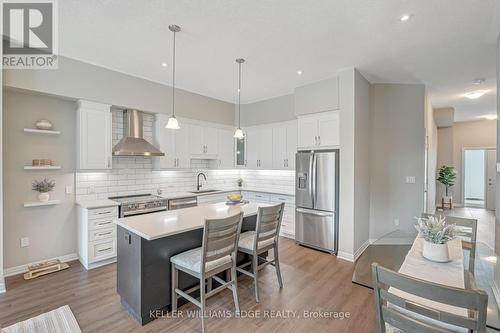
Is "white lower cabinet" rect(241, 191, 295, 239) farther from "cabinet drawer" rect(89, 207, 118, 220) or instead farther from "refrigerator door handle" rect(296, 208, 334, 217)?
"cabinet drawer" rect(89, 207, 118, 220)

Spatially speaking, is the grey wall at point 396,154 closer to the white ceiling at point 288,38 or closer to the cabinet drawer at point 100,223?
the white ceiling at point 288,38

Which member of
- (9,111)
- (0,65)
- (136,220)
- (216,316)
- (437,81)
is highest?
(437,81)

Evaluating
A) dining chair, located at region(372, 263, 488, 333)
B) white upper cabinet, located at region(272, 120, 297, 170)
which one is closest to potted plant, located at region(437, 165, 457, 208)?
white upper cabinet, located at region(272, 120, 297, 170)

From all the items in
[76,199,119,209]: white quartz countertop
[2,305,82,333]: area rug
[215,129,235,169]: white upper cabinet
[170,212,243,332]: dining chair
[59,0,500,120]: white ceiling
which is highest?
[59,0,500,120]: white ceiling

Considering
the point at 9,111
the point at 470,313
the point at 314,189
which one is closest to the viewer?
the point at 470,313

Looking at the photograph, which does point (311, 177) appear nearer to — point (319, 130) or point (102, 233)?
point (319, 130)

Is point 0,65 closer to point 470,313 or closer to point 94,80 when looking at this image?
point 94,80

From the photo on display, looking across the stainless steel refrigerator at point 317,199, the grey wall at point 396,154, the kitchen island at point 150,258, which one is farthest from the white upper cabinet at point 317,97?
the kitchen island at point 150,258

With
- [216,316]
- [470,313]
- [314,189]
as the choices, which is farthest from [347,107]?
[216,316]

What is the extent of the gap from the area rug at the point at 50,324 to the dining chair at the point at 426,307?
2.41 metres

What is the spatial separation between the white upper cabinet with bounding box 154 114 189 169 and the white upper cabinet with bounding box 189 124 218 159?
0.49 ft

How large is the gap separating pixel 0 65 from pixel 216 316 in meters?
3.69

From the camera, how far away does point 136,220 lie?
8.25 feet

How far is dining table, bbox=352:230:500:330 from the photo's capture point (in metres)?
1.48
